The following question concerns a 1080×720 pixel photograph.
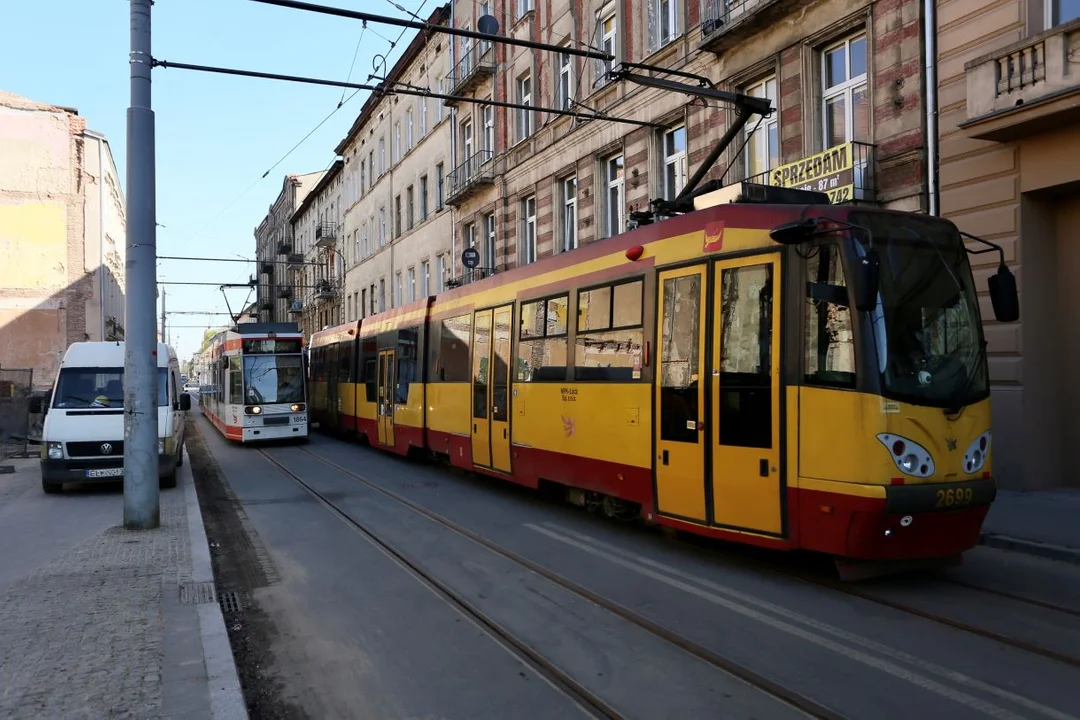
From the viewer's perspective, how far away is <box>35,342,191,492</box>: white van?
12.3m

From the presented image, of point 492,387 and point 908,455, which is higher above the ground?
point 492,387

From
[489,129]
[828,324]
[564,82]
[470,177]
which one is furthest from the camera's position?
[470,177]

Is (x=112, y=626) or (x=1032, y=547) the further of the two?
(x=1032, y=547)

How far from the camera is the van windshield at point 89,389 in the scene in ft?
42.7

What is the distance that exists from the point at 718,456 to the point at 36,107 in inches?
1323

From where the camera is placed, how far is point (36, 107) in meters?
31.4

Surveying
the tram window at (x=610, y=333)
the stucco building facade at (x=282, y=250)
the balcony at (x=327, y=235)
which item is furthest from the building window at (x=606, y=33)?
the stucco building facade at (x=282, y=250)

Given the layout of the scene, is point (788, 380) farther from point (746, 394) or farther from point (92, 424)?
point (92, 424)

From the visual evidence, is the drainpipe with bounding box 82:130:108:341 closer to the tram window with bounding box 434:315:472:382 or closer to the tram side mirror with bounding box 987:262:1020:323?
the tram window with bounding box 434:315:472:382

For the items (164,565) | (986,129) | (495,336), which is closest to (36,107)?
(495,336)

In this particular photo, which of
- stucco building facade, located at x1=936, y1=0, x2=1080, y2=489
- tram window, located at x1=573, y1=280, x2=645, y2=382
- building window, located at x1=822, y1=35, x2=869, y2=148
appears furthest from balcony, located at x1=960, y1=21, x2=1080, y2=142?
tram window, located at x1=573, y1=280, x2=645, y2=382

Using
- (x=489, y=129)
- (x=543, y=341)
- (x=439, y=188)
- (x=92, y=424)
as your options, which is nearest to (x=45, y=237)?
(x=439, y=188)

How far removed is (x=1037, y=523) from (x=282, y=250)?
68.0 meters

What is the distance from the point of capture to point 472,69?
27781 millimetres
